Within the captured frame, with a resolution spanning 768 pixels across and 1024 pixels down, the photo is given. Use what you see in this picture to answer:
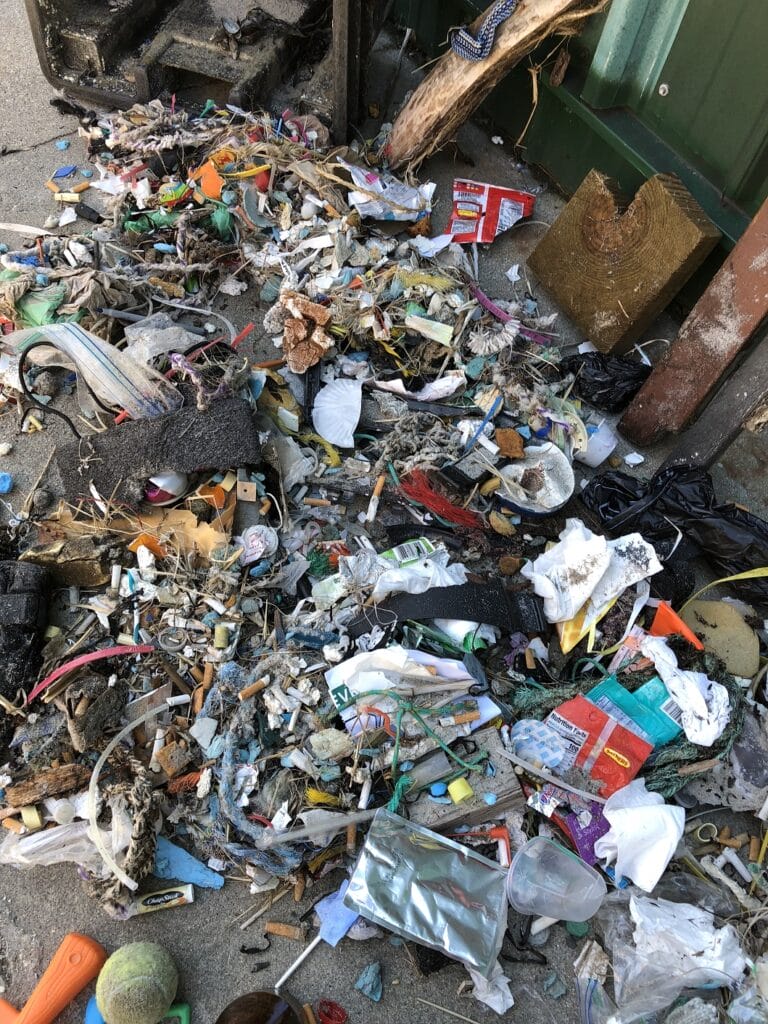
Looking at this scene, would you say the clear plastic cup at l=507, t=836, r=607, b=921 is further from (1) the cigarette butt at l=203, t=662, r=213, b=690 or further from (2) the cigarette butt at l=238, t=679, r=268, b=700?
(1) the cigarette butt at l=203, t=662, r=213, b=690

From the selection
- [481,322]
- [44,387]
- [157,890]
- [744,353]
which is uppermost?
[744,353]

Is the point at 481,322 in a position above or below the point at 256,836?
above

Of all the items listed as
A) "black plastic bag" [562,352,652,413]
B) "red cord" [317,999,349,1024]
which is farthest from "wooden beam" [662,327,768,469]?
"red cord" [317,999,349,1024]

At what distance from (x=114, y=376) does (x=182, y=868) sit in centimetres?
214

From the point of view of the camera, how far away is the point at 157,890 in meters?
2.65

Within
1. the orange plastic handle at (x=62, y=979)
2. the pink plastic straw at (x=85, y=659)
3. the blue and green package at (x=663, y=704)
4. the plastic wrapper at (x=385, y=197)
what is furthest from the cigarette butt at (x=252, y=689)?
the plastic wrapper at (x=385, y=197)

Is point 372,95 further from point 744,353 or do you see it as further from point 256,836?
point 256,836

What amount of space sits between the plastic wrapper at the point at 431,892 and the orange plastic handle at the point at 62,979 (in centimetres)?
89

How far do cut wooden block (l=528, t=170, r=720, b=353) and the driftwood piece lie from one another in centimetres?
354

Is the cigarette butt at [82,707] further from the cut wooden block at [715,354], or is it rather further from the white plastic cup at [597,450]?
the cut wooden block at [715,354]

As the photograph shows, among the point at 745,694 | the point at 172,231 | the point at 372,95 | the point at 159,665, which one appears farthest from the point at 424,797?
the point at 372,95

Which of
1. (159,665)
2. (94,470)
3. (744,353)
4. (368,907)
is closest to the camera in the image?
(368,907)

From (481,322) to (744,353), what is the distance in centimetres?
140

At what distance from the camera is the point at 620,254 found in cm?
408
